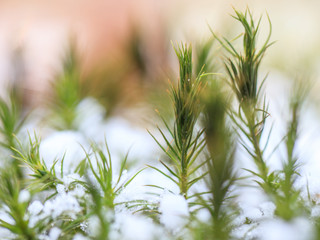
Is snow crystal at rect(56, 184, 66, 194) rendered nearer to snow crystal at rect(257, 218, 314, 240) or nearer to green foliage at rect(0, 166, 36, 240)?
green foliage at rect(0, 166, 36, 240)

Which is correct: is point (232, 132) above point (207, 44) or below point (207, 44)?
below

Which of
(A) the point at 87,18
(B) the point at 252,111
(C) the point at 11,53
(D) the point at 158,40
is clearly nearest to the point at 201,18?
(D) the point at 158,40

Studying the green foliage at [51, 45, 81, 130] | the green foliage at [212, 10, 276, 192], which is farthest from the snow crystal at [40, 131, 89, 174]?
the green foliage at [212, 10, 276, 192]

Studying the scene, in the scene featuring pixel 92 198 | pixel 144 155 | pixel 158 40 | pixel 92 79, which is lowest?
pixel 92 198

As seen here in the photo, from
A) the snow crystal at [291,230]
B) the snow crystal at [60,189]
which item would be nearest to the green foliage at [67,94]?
the snow crystal at [60,189]

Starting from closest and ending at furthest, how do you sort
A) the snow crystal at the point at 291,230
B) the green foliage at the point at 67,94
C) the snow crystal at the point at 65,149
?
the snow crystal at the point at 291,230 < the snow crystal at the point at 65,149 < the green foliage at the point at 67,94

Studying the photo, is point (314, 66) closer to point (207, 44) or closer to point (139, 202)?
point (207, 44)

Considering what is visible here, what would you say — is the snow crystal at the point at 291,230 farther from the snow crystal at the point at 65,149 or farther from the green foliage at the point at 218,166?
the snow crystal at the point at 65,149
